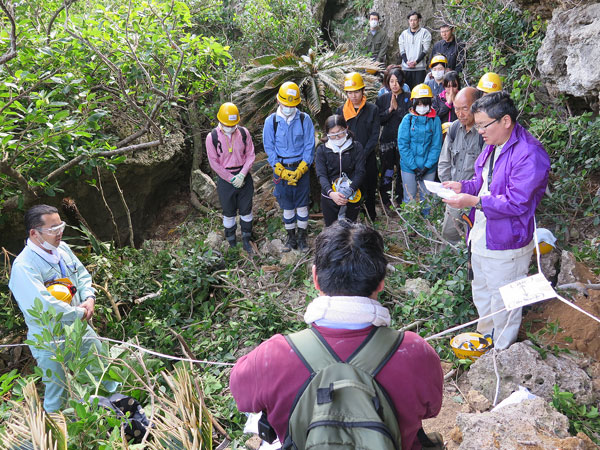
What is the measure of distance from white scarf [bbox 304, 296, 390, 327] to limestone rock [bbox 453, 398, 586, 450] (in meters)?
1.02

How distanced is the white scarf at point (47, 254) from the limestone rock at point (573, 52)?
5702mm

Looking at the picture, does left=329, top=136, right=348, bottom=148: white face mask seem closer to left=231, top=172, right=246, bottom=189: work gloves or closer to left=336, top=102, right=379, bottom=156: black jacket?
left=336, top=102, right=379, bottom=156: black jacket

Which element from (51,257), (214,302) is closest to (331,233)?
(51,257)

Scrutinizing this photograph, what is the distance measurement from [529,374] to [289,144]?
3.84 metres

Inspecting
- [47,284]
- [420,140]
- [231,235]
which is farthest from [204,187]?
[47,284]

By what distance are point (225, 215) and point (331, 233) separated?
4623mm

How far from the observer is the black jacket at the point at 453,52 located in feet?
26.7

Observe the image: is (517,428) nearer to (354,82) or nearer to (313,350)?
(313,350)

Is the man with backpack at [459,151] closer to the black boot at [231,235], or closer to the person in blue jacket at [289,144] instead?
the person in blue jacket at [289,144]

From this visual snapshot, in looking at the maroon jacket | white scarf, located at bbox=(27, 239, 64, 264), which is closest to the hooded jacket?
white scarf, located at bbox=(27, 239, 64, 264)

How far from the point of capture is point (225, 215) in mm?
6312

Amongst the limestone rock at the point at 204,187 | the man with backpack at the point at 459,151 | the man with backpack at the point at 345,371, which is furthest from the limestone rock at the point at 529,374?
the limestone rock at the point at 204,187

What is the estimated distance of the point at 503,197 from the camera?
10.4 feet

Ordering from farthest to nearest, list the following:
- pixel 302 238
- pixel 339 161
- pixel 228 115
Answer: pixel 302 238
pixel 228 115
pixel 339 161
